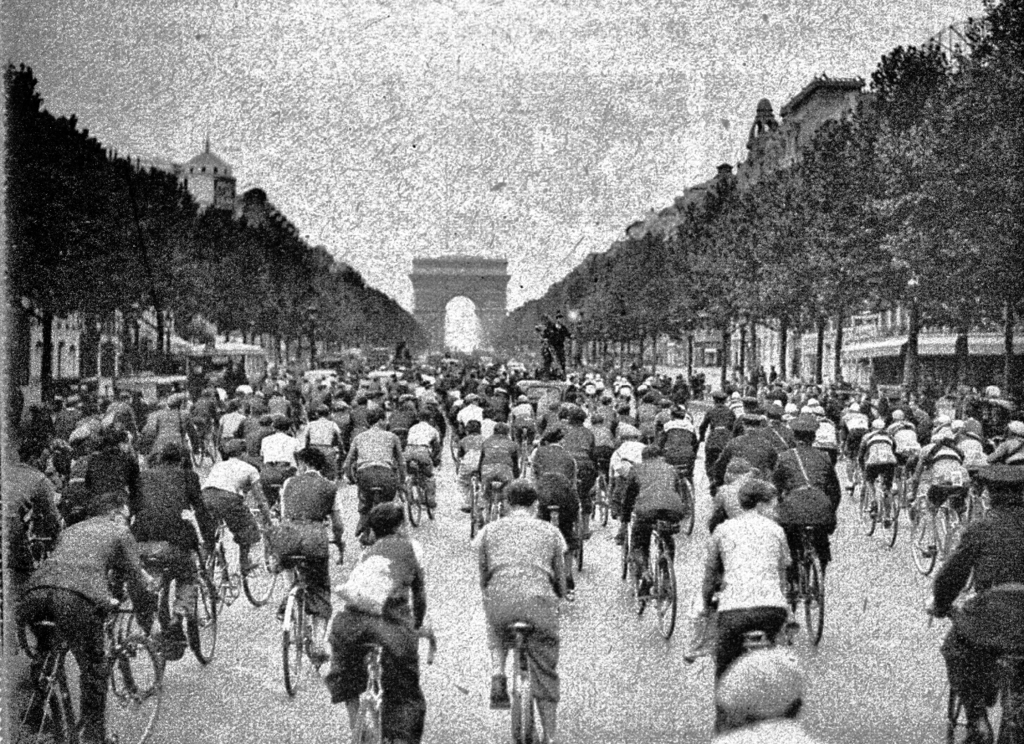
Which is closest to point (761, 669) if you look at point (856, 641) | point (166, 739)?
point (166, 739)

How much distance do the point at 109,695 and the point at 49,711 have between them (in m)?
1.91

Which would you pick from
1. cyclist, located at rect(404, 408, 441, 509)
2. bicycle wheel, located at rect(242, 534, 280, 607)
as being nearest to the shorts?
bicycle wheel, located at rect(242, 534, 280, 607)

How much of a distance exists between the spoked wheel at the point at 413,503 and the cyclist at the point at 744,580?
1101 centimetres

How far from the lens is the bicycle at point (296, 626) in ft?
31.2

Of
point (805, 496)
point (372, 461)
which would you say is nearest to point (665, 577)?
point (805, 496)

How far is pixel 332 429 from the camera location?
16688 millimetres

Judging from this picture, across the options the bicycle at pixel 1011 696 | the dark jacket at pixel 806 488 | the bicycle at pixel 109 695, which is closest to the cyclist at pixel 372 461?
the bicycle at pixel 109 695

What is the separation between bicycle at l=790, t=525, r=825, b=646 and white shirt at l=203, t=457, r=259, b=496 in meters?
4.87

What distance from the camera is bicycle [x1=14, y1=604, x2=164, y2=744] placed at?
7500 mm

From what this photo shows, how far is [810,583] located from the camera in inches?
447

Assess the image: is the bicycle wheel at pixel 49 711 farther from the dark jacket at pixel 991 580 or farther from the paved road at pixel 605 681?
the dark jacket at pixel 991 580

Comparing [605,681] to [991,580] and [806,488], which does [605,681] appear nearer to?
[806,488]

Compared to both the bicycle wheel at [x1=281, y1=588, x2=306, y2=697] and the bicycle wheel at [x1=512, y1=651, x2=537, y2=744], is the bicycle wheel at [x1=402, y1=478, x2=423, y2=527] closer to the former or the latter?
the bicycle wheel at [x1=281, y1=588, x2=306, y2=697]

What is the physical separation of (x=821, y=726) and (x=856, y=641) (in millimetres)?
3010
